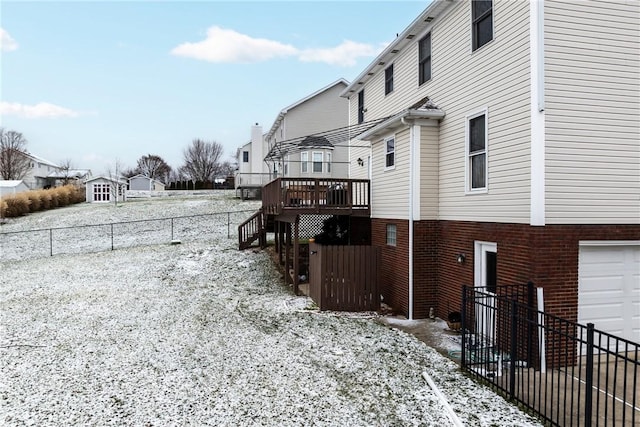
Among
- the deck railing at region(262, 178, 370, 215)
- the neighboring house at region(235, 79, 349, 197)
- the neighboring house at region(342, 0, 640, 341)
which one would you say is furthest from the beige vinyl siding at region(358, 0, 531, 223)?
the neighboring house at region(235, 79, 349, 197)

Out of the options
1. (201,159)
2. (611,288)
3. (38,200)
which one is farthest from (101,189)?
(201,159)

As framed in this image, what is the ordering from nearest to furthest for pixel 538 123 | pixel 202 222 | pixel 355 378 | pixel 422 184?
pixel 355 378, pixel 538 123, pixel 422 184, pixel 202 222

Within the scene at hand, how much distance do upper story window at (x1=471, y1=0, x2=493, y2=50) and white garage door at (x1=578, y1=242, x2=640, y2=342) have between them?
4.61 metres

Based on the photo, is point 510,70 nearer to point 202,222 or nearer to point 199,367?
point 199,367

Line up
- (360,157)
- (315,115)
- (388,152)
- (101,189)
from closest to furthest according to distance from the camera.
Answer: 1. (388,152)
2. (360,157)
3. (315,115)
4. (101,189)

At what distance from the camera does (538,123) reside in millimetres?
6887

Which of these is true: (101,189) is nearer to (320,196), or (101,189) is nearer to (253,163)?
(253,163)

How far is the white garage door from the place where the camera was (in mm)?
7262

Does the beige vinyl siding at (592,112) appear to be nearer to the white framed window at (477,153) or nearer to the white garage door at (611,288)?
the white garage door at (611,288)

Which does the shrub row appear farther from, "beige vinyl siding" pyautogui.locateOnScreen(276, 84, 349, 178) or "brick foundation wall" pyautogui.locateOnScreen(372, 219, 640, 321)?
"brick foundation wall" pyautogui.locateOnScreen(372, 219, 640, 321)

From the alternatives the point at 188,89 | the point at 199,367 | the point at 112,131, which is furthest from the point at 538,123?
the point at 112,131

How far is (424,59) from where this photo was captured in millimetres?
11086

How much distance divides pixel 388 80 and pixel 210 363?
10.3m

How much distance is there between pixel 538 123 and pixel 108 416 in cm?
786
